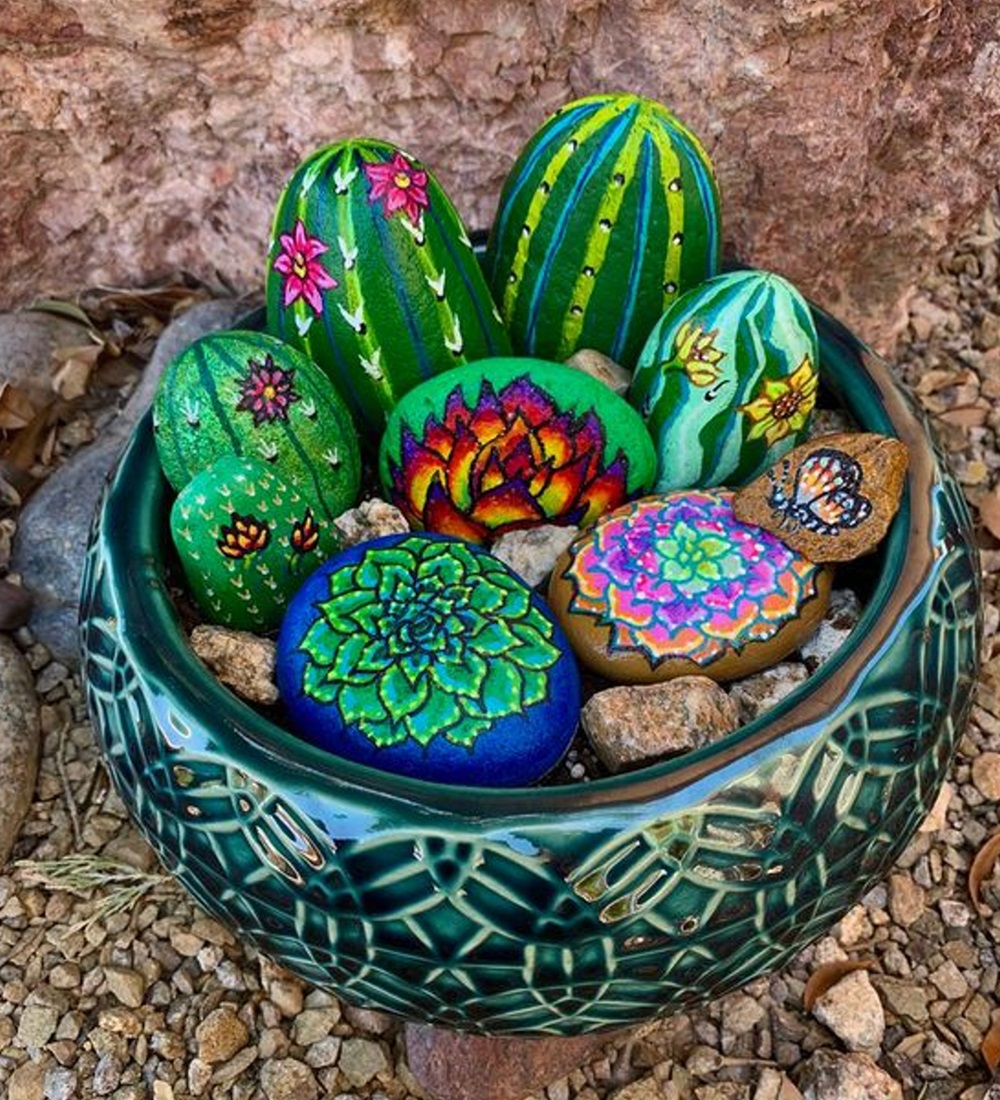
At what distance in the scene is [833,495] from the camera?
95 centimetres

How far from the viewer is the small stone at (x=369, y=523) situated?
106cm

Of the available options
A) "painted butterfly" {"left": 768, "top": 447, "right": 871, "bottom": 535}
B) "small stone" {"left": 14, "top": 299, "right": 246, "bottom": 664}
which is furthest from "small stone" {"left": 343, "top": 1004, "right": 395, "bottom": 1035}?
"painted butterfly" {"left": 768, "top": 447, "right": 871, "bottom": 535}

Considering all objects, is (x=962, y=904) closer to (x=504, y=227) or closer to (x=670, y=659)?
(x=670, y=659)

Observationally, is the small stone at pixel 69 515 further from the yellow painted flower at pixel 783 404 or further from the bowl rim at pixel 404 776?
the yellow painted flower at pixel 783 404

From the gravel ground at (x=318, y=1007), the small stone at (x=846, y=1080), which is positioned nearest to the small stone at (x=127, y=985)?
the gravel ground at (x=318, y=1007)

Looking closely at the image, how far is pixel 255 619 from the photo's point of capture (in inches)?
39.6

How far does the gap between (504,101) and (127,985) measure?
0.94m

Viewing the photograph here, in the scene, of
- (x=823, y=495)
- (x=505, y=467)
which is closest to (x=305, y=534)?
(x=505, y=467)

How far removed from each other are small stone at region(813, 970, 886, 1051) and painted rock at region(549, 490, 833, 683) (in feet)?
1.28

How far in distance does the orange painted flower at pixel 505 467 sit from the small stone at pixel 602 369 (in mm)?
103

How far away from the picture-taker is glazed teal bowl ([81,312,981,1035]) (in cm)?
78

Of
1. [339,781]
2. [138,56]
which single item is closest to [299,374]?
[339,781]

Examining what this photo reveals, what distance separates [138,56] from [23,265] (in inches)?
12.5

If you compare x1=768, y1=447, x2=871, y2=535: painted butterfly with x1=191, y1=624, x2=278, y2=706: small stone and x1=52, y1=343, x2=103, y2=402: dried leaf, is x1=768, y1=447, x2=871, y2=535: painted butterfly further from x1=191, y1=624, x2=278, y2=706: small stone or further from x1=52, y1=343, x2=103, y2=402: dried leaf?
x1=52, y1=343, x2=103, y2=402: dried leaf
